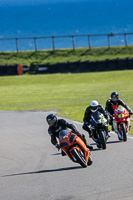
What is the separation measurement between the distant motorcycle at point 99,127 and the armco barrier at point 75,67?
3449 centimetres

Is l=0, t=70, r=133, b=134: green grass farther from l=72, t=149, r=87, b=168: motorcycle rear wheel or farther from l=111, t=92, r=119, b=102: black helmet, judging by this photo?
l=72, t=149, r=87, b=168: motorcycle rear wheel

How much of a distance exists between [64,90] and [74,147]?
30.1 meters

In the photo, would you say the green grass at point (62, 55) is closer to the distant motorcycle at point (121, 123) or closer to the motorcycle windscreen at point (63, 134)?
the distant motorcycle at point (121, 123)

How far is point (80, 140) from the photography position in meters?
10.9

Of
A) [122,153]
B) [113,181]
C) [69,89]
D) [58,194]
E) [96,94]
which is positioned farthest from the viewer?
[69,89]

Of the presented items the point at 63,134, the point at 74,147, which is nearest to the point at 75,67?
the point at 63,134

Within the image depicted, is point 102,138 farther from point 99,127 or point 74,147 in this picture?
point 74,147

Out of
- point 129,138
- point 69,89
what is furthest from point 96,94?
point 129,138

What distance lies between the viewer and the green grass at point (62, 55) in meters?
53.8

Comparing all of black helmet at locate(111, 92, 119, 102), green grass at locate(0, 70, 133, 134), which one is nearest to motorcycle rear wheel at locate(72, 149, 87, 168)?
black helmet at locate(111, 92, 119, 102)

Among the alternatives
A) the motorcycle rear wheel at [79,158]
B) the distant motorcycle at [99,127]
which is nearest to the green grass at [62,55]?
the distant motorcycle at [99,127]

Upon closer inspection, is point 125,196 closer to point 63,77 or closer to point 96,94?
point 96,94

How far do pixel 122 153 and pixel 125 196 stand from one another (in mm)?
4480

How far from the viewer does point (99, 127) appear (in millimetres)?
13305
